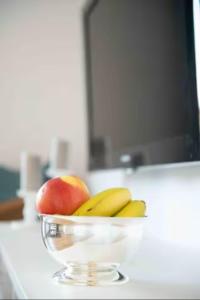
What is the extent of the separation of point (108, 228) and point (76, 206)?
94 millimetres

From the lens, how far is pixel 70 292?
648 mm

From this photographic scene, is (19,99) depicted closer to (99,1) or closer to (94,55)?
(94,55)

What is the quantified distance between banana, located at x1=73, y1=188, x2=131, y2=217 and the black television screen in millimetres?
242

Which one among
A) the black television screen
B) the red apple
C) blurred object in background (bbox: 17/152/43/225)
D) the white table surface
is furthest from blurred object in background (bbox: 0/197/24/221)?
the red apple

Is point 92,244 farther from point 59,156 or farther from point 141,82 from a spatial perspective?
point 59,156

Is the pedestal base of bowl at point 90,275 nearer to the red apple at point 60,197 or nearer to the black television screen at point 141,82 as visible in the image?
the red apple at point 60,197

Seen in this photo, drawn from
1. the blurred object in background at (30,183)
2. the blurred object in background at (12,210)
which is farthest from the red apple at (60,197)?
the blurred object in background at (12,210)

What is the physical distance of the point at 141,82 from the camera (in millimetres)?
1281

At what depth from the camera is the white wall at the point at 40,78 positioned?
2.54 meters

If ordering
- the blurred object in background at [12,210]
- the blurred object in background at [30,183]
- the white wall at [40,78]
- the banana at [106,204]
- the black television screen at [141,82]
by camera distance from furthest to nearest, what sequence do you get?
the white wall at [40,78]
the blurred object in background at [12,210]
the blurred object in background at [30,183]
the black television screen at [141,82]
the banana at [106,204]

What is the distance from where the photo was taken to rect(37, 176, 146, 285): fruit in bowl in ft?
2.37

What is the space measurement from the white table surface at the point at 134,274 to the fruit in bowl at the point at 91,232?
4 centimetres

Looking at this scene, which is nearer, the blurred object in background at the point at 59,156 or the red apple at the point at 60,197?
the red apple at the point at 60,197

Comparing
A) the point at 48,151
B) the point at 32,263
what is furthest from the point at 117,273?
the point at 48,151
